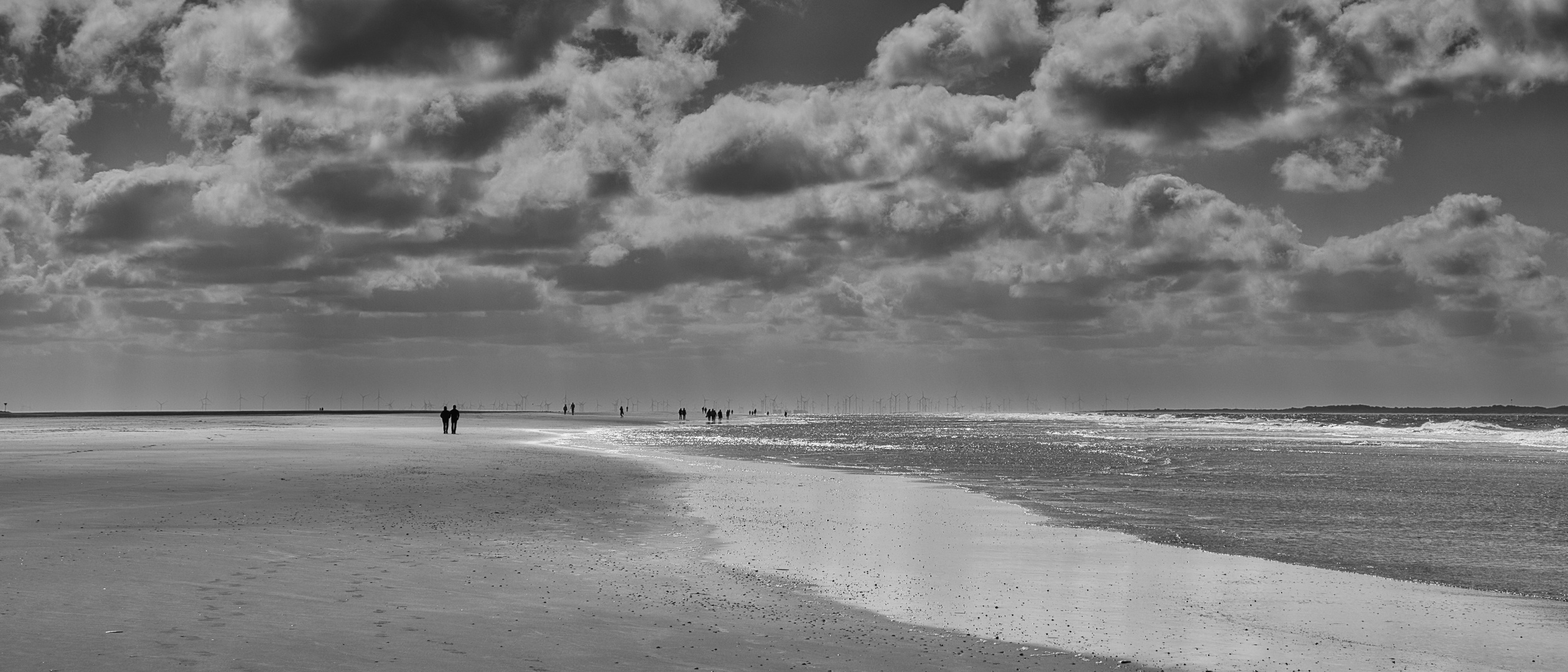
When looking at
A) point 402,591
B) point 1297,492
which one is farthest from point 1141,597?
point 1297,492

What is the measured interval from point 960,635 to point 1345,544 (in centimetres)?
1371

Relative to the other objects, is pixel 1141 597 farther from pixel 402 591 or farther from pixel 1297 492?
pixel 1297 492

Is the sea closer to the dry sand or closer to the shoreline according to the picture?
the shoreline

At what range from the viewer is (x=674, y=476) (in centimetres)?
3875

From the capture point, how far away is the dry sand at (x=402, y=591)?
37.1ft

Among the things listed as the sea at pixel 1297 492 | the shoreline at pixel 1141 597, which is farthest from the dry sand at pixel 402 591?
the sea at pixel 1297 492

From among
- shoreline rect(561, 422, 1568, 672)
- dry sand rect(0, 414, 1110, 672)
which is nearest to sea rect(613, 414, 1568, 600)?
shoreline rect(561, 422, 1568, 672)

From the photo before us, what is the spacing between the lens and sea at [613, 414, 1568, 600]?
70.3 ft

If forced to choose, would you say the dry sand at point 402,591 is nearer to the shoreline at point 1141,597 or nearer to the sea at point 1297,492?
the shoreline at point 1141,597

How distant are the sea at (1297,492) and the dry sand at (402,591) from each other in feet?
35.4

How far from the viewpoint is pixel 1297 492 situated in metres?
37.0

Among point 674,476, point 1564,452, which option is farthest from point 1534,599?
point 1564,452

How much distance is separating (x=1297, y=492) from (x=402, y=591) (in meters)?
31.5

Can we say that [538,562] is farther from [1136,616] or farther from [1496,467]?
[1496,467]
